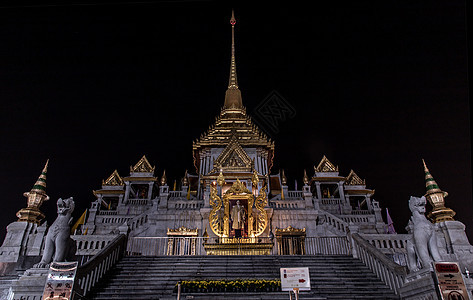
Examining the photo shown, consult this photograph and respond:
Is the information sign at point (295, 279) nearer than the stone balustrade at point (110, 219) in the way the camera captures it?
Yes

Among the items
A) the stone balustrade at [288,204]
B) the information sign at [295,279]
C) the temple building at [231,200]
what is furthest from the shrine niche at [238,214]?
the information sign at [295,279]

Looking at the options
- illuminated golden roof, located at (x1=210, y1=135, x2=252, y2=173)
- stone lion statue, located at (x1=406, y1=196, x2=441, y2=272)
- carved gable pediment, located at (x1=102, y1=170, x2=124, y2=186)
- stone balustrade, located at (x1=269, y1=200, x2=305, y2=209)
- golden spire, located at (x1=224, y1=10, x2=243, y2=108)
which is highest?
golden spire, located at (x1=224, y1=10, x2=243, y2=108)

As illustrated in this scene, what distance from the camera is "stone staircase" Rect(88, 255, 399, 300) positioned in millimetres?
11078

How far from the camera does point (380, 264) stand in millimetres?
12258

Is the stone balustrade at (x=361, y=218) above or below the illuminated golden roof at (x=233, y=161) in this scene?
below

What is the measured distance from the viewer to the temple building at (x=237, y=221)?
15383 millimetres

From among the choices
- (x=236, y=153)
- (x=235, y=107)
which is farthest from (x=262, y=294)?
(x=235, y=107)

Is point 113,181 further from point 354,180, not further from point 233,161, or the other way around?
point 354,180

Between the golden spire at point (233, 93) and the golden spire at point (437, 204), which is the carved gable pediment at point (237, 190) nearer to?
the golden spire at point (437, 204)

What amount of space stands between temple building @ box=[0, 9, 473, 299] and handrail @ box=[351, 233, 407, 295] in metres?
0.04

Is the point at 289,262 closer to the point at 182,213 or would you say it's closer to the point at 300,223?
the point at 300,223

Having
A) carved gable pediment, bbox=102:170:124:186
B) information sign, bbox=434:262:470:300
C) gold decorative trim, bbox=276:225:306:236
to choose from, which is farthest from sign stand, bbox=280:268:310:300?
carved gable pediment, bbox=102:170:124:186

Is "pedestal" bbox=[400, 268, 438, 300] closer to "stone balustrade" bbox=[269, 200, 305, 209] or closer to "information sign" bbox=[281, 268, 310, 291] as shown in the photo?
"information sign" bbox=[281, 268, 310, 291]

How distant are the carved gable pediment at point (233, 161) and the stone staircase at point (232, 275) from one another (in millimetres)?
12240
